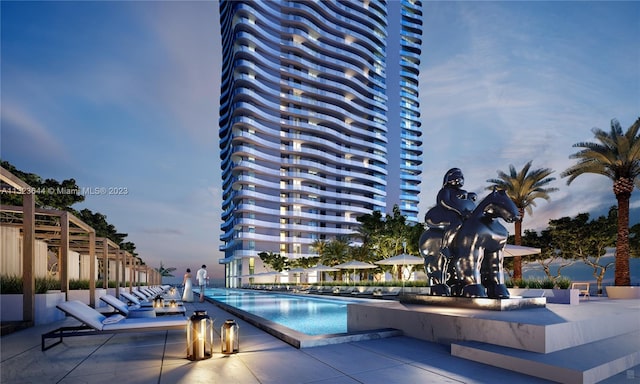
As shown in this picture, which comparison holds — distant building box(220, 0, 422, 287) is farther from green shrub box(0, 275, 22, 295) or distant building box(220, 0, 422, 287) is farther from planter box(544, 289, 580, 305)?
planter box(544, 289, 580, 305)

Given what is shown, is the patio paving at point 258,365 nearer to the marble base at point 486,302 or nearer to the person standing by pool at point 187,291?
the marble base at point 486,302

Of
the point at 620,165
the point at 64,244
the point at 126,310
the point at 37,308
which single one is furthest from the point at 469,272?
the point at 620,165

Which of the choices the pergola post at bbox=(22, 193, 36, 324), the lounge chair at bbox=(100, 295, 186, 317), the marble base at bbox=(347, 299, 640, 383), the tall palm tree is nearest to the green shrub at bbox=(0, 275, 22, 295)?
the pergola post at bbox=(22, 193, 36, 324)

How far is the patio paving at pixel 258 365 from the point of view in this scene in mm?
4480

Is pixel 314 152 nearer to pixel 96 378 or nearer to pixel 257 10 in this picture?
pixel 257 10

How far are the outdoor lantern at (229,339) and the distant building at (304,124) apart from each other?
Answer: 6539 cm

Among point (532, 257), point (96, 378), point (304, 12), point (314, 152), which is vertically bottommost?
point (532, 257)

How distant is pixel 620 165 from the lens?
19.4m

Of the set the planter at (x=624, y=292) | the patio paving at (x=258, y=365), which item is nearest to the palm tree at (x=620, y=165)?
the planter at (x=624, y=292)

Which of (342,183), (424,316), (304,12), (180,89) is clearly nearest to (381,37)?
(304,12)

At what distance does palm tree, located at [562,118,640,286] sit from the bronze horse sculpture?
16781 millimetres

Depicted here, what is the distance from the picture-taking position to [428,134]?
137250mm

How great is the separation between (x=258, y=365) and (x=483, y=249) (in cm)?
486

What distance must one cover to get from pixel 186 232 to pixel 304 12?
2569 inches
